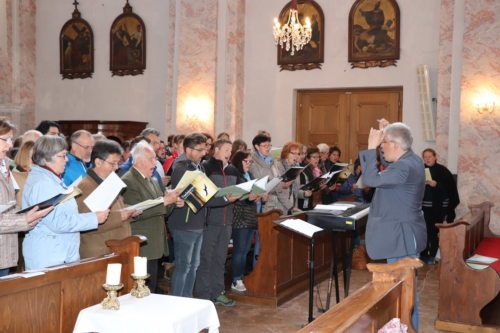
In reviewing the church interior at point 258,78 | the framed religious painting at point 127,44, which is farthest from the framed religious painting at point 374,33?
the framed religious painting at point 127,44

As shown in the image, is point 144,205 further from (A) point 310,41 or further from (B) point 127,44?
(B) point 127,44

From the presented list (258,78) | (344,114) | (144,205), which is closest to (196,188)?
(144,205)

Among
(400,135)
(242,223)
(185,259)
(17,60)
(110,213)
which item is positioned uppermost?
(17,60)

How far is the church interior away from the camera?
9102 millimetres

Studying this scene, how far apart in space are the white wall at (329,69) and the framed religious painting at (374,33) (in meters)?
0.12

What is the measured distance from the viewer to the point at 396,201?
170 inches

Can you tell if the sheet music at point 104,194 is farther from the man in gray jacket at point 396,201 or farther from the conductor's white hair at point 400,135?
the conductor's white hair at point 400,135

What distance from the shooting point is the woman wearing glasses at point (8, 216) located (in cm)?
343

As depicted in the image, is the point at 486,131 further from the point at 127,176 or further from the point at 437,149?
the point at 127,176

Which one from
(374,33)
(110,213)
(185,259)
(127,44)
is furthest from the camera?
(127,44)

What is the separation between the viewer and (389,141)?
4348 millimetres

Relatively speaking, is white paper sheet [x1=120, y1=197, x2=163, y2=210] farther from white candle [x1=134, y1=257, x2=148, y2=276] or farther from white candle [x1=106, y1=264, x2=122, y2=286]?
white candle [x1=106, y1=264, x2=122, y2=286]

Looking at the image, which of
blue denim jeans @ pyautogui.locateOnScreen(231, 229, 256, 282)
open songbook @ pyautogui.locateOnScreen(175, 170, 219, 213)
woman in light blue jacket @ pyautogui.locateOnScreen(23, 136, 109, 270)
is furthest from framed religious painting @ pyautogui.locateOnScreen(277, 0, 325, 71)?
woman in light blue jacket @ pyautogui.locateOnScreen(23, 136, 109, 270)

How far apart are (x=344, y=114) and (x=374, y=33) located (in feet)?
5.23
